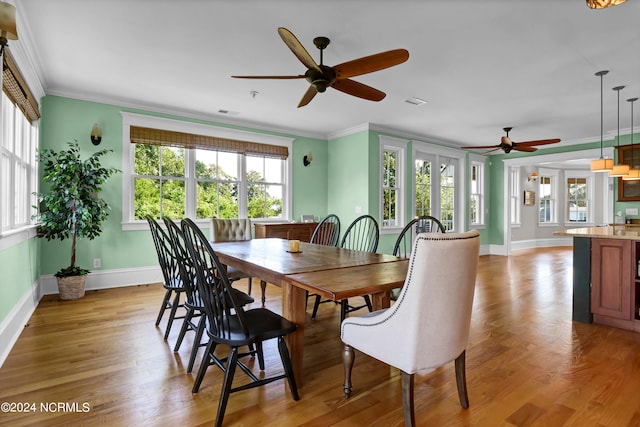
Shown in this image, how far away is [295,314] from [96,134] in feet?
12.7

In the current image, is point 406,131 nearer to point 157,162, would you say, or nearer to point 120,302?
point 157,162

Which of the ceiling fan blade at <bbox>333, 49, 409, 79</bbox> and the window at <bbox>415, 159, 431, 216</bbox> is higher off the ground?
the ceiling fan blade at <bbox>333, 49, 409, 79</bbox>

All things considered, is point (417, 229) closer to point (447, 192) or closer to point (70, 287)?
point (447, 192)

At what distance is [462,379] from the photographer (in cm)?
179

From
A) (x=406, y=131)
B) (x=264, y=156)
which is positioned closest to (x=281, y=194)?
(x=264, y=156)

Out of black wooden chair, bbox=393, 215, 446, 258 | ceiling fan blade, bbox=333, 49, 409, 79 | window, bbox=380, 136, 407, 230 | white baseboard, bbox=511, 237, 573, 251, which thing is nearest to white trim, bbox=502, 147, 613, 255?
white baseboard, bbox=511, 237, 573, 251

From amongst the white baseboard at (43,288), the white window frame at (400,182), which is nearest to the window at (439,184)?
the white window frame at (400,182)

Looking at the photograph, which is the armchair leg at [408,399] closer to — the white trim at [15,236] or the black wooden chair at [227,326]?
the black wooden chair at [227,326]

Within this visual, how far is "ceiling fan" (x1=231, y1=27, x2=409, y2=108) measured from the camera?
214cm

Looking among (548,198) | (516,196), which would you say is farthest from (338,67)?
(548,198)

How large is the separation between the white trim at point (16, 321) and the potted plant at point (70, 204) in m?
0.38

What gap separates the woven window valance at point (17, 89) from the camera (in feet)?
8.33

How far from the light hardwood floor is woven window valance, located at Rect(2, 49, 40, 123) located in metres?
1.98

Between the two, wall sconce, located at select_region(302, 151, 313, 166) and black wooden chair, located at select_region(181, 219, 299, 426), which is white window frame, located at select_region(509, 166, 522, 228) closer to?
wall sconce, located at select_region(302, 151, 313, 166)
